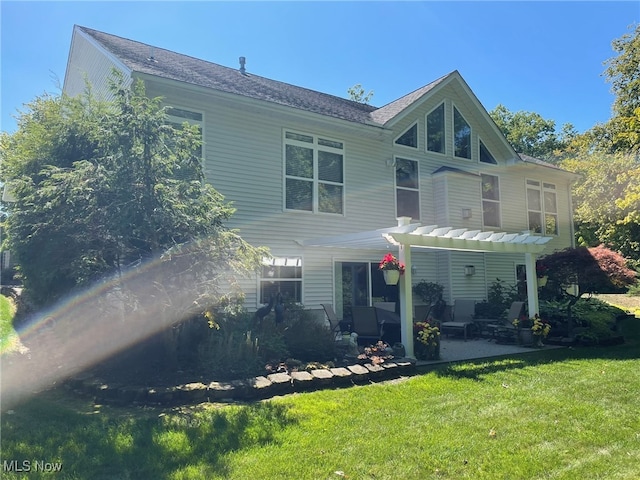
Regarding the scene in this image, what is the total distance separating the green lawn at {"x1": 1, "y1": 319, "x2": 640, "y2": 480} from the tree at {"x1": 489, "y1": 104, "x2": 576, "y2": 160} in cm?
3546

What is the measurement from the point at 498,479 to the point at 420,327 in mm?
4960

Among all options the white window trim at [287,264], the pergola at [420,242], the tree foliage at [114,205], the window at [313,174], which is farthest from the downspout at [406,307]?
the window at [313,174]

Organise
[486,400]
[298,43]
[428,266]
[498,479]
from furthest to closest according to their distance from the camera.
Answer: [428,266] → [298,43] → [486,400] → [498,479]

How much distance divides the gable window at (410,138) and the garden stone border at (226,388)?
28.3ft

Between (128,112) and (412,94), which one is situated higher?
(412,94)

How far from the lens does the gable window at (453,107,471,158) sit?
14.5 metres

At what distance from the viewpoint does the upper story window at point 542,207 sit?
16.5 meters

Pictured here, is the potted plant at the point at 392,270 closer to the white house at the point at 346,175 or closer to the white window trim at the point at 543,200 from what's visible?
the white house at the point at 346,175

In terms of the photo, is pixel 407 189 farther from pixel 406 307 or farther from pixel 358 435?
pixel 358 435

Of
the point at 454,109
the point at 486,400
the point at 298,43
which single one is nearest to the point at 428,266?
the point at 454,109

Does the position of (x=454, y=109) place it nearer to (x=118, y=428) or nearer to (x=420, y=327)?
(x=420, y=327)

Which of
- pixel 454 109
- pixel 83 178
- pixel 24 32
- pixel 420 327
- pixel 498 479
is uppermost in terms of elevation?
pixel 454 109

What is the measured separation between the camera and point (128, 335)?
6.62 m

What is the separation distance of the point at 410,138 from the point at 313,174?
13.0ft
